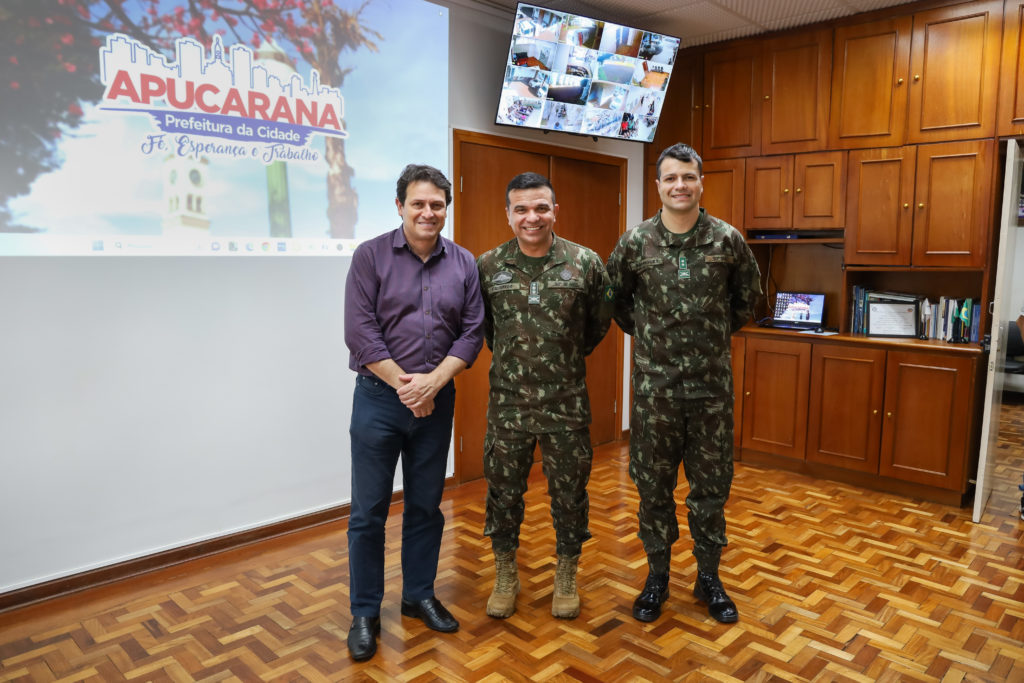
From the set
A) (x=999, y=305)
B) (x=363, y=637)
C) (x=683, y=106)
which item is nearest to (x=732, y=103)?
(x=683, y=106)

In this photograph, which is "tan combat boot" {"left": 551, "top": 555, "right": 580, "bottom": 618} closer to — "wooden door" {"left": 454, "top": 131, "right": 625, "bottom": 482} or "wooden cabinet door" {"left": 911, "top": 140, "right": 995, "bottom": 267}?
"wooden door" {"left": 454, "top": 131, "right": 625, "bottom": 482}

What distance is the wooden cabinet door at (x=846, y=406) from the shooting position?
409 centimetres

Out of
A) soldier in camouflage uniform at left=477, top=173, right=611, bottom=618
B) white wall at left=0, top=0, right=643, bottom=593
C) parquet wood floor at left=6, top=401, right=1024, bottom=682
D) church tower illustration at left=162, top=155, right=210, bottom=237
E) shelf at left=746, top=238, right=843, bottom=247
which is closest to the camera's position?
parquet wood floor at left=6, top=401, right=1024, bottom=682

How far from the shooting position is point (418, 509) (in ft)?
8.35

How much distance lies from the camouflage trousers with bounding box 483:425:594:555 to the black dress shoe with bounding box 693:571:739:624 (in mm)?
506

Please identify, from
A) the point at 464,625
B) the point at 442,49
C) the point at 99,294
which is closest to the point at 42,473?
the point at 99,294

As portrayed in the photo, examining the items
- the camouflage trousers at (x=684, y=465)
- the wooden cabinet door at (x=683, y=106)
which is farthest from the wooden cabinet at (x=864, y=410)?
the camouflage trousers at (x=684, y=465)

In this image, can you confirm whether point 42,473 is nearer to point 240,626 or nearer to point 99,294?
point 99,294

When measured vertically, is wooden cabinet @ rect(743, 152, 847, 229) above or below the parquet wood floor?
above

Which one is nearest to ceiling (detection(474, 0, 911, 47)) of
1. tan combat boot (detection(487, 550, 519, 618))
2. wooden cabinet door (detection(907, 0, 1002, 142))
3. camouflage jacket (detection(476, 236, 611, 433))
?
wooden cabinet door (detection(907, 0, 1002, 142))

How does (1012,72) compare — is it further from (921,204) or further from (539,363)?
(539,363)

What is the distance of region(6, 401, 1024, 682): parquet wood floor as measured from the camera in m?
2.29

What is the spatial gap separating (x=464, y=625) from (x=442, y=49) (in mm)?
2885

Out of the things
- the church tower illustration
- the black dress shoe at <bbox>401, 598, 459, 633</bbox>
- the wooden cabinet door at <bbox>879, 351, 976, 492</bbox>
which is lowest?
the black dress shoe at <bbox>401, 598, 459, 633</bbox>
